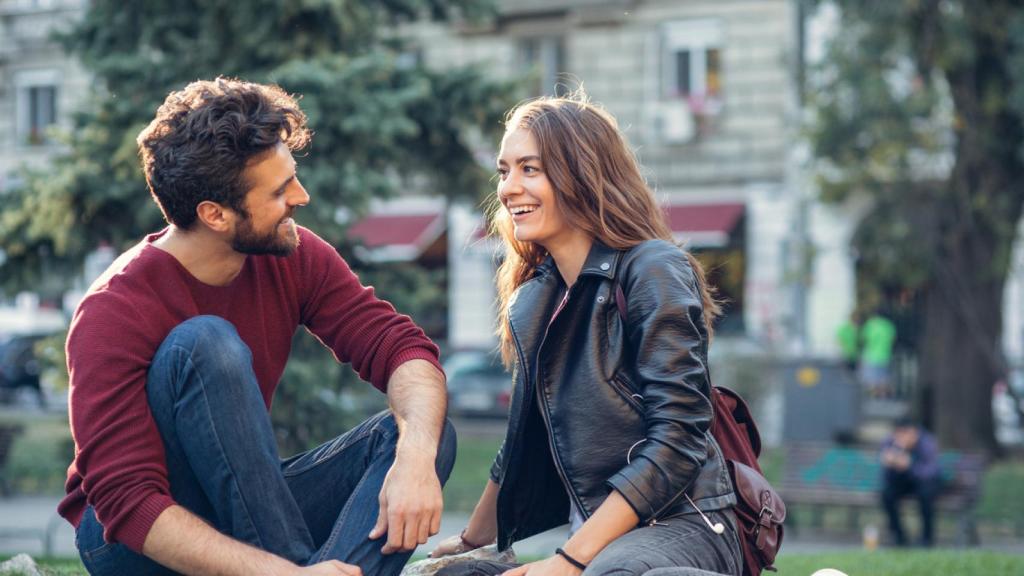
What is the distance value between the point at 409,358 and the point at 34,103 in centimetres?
2830

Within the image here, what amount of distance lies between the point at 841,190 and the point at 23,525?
1024 centimetres

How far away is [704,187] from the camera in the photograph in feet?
82.2

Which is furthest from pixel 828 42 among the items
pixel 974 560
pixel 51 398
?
pixel 51 398

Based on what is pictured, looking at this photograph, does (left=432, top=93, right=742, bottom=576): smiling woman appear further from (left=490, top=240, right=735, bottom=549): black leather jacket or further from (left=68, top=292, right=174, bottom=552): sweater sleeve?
(left=68, top=292, right=174, bottom=552): sweater sleeve

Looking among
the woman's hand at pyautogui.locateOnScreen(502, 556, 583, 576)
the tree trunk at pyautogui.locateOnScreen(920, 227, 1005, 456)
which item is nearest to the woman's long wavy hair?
the woman's hand at pyautogui.locateOnScreen(502, 556, 583, 576)

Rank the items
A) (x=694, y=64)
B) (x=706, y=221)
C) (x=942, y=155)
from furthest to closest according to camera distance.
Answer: (x=694, y=64)
(x=706, y=221)
(x=942, y=155)

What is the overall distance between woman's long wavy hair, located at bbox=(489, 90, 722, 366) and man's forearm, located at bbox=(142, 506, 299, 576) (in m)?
1.05

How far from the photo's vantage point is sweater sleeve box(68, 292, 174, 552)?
11.5ft

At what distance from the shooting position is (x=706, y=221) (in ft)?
79.7

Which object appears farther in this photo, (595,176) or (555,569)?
(595,176)

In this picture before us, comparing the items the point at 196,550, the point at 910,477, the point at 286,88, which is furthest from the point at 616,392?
the point at 910,477

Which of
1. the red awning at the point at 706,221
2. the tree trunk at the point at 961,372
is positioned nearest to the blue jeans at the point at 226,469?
the tree trunk at the point at 961,372

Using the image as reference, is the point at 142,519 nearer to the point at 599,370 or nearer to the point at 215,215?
the point at 215,215

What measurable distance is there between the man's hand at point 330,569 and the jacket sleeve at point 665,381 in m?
0.70
